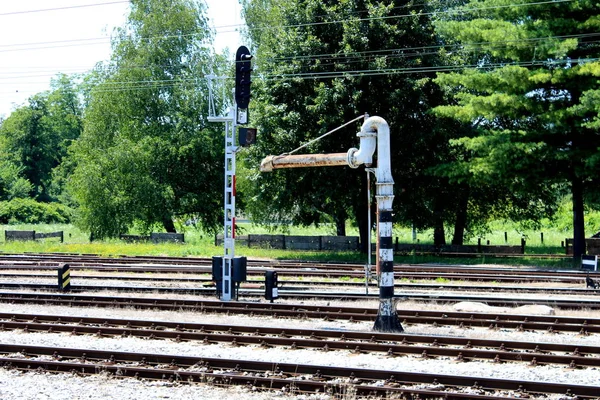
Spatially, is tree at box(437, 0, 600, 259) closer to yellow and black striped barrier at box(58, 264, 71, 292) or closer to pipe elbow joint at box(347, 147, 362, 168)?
pipe elbow joint at box(347, 147, 362, 168)

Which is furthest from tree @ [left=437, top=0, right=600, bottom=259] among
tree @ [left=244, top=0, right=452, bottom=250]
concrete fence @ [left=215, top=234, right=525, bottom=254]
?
concrete fence @ [left=215, top=234, right=525, bottom=254]

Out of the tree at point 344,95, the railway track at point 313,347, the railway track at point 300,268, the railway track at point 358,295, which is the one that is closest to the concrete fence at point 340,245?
the tree at point 344,95

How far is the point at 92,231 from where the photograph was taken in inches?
1928

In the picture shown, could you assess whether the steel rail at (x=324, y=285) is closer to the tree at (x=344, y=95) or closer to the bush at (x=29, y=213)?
the tree at (x=344, y=95)

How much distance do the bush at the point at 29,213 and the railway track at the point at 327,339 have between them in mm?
62184

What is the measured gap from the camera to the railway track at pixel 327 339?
1291 centimetres

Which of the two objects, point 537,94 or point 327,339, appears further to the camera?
point 537,94

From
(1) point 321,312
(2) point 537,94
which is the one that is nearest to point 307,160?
(1) point 321,312

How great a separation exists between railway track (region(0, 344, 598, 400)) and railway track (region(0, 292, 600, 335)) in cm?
520

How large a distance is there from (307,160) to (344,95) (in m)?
15.9

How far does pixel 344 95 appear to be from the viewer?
33250 mm

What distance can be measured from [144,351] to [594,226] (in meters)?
47.6

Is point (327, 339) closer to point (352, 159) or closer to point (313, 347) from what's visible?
point (313, 347)

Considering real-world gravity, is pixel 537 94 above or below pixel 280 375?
above
